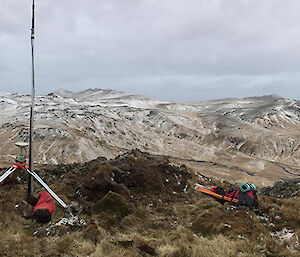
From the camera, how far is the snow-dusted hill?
222 feet

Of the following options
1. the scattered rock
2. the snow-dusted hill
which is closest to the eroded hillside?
the scattered rock

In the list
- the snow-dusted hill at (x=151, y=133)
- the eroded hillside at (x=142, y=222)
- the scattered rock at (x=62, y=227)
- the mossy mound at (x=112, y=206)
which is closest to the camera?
the eroded hillside at (x=142, y=222)

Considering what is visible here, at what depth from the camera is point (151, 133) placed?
111 meters

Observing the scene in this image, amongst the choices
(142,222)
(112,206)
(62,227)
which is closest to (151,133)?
(112,206)

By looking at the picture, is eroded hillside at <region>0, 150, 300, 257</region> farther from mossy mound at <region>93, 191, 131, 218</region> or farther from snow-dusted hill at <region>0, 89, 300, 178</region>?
snow-dusted hill at <region>0, 89, 300, 178</region>

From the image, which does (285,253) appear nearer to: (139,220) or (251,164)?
(139,220)

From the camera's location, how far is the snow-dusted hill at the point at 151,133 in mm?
67812

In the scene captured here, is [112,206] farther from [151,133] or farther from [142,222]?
[151,133]

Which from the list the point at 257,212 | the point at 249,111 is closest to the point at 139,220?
the point at 257,212

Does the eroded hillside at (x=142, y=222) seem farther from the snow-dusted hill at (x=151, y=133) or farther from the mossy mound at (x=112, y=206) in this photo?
the snow-dusted hill at (x=151, y=133)

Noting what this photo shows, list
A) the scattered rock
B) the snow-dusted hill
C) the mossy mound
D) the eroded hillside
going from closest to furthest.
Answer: the eroded hillside → the scattered rock → the mossy mound → the snow-dusted hill

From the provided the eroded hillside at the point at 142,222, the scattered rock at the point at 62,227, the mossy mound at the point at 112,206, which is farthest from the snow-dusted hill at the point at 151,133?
the scattered rock at the point at 62,227

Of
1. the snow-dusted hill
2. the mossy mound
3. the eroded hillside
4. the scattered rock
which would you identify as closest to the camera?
the eroded hillside

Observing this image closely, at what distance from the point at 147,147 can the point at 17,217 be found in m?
82.5
